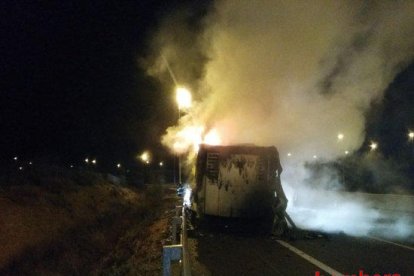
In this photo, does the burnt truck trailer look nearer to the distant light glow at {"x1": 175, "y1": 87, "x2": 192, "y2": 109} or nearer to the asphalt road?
the asphalt road

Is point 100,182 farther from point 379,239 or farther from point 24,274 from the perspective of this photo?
point 379,239

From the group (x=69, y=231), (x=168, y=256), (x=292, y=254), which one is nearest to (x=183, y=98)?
(x=69, y=231)

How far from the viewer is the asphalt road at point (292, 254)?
834cm

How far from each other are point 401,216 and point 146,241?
42.5 feet

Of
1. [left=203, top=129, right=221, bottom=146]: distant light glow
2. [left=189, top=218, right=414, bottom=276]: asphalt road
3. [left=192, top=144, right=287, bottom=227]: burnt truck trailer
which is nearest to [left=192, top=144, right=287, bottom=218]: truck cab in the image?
[left=192, top=144, right=287, bottom=227]: burnt truck trailer

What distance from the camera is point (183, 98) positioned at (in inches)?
829

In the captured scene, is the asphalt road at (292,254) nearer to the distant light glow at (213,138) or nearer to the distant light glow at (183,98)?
the distant light glow at (213,138)

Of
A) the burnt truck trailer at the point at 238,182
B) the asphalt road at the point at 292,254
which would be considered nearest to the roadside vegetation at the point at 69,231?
the asphalt road at the point at 292,254

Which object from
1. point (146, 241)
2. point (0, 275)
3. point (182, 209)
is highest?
point (182, 209)

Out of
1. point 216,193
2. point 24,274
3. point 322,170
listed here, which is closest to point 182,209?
point 216,193

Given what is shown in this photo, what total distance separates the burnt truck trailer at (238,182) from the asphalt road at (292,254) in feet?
2.14

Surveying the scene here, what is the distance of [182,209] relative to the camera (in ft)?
41.0

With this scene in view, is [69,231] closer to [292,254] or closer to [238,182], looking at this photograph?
[238,182]

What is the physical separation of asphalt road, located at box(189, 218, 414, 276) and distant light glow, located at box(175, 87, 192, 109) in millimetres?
9009
